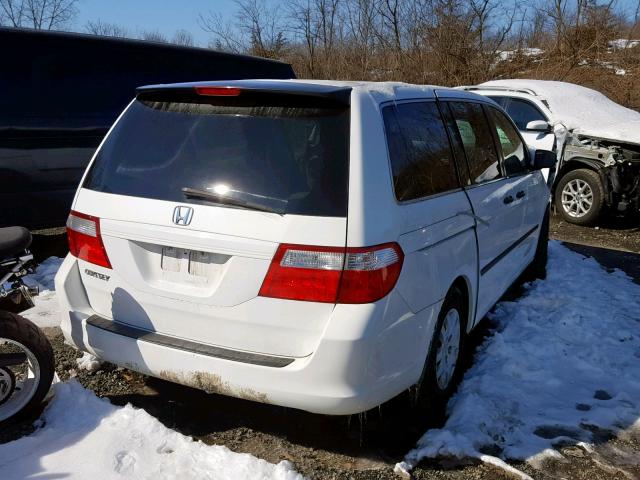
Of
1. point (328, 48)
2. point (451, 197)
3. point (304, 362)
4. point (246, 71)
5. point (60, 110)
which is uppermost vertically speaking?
point (328, 48)

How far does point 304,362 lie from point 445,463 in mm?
891

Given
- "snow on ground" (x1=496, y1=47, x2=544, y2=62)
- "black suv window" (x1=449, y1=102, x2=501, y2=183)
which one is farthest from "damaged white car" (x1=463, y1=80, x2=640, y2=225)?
"snow on ground" (x1=496, y1=47, x2=544, y2=62)

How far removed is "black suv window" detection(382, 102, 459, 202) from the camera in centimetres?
284

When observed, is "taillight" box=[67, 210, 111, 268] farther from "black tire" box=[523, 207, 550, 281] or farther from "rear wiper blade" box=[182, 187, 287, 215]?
"black tire" box=[523, 207, 550, 281]

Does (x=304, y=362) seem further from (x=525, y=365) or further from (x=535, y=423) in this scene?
(x=525, y=365)

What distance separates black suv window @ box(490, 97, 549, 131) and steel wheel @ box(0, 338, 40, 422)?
7.61m

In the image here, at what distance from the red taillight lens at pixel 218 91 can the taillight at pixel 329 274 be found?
2.59ft

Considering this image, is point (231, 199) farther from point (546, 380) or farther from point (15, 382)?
point (546, 380)

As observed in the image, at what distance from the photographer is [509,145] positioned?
4.64 m

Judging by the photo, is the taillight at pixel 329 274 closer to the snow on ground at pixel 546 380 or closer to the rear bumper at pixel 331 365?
the rear bumper at pixel 331 365

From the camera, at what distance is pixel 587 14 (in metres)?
19.2

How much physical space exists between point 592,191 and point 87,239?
7.19 meters

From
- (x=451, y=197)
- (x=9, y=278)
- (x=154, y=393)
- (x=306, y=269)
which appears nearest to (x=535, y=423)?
(x=451, y=197)

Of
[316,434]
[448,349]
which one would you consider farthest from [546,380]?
[316,434]
